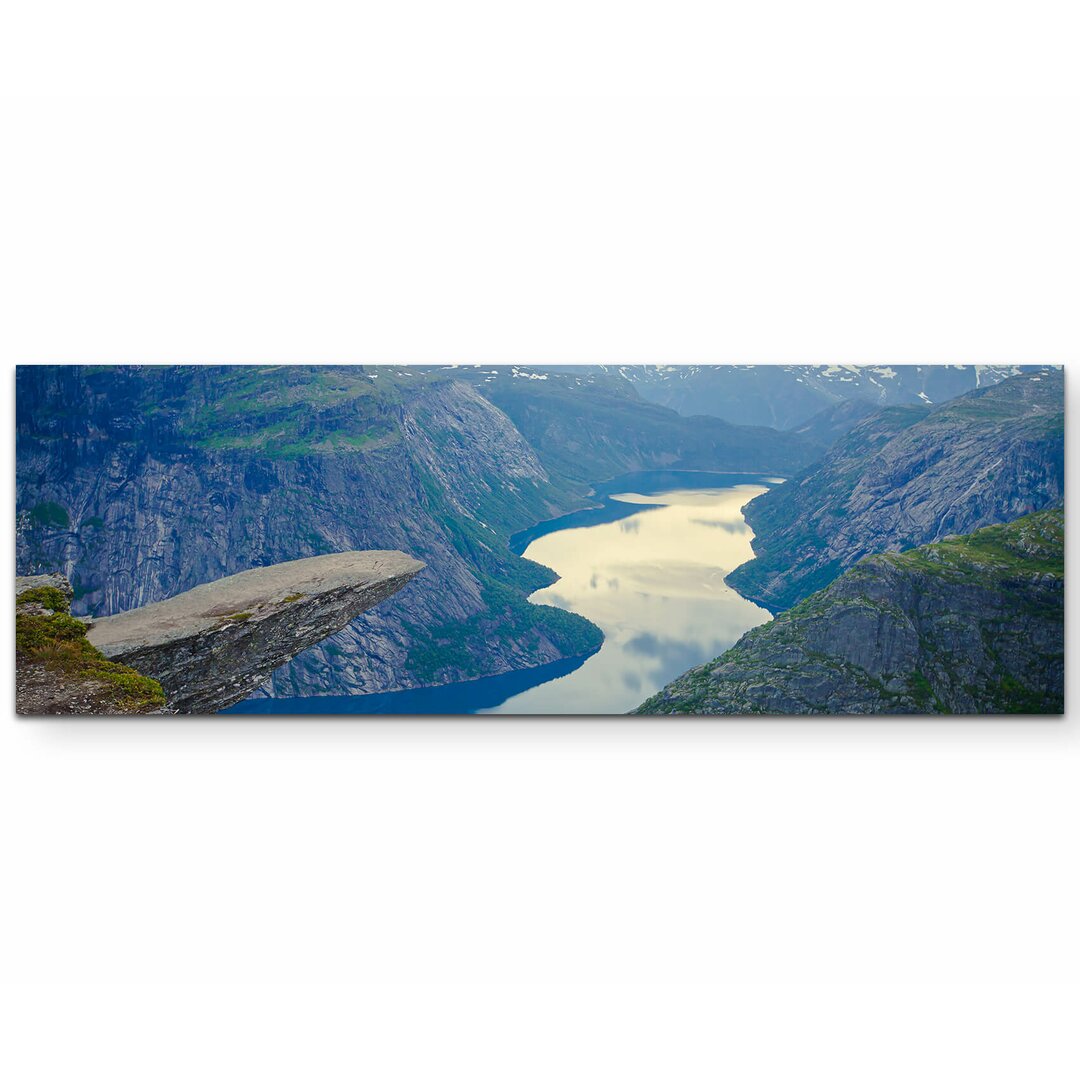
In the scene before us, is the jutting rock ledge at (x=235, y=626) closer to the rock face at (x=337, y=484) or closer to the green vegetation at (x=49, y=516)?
the rock face at (x=337, y=484)

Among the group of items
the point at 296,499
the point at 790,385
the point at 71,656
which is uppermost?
the point at 790,385

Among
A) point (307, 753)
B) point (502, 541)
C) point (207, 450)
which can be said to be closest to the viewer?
point (307, 753)

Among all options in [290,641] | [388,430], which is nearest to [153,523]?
[290,641]

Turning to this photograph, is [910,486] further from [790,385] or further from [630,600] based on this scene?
[630,600]

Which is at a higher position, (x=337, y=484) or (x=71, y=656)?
(x=337, y=484)

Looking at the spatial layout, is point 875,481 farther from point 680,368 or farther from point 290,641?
point 290,641

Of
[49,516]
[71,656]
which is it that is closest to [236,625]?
[71,656]

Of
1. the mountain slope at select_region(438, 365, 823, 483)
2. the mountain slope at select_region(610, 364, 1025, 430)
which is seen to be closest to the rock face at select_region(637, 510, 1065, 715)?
the mountain slope at select_region(610, 364, 1025, 430)

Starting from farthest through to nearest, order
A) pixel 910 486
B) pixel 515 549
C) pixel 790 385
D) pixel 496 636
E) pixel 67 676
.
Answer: pixel 515 549 < pixel 910 486 < pixel 496 636 < pixel 790 385 < pixel 67 676
